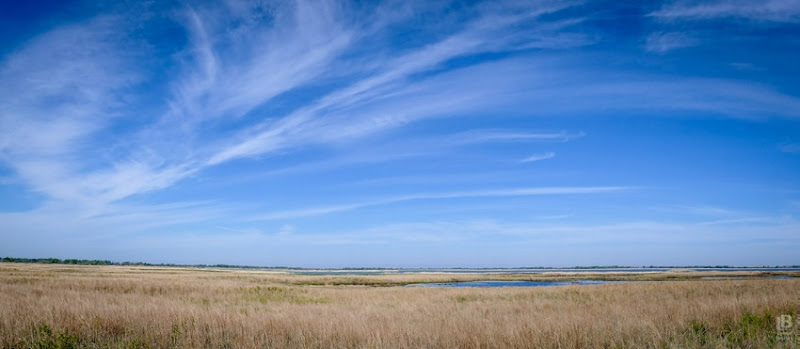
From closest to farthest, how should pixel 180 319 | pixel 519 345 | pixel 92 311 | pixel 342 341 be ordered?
pixel 519 345
pixel 342 341
pixel 180 319
pixel 92 311

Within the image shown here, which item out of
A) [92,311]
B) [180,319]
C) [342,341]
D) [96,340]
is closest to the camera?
[342,341]

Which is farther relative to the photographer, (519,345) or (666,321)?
(666,321)

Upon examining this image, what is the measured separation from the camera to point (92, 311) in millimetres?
10258

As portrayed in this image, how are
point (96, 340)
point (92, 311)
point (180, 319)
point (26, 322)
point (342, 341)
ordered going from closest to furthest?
1. point (342, 341)
2. point (96, 340)
3. point (26, 322)
4. point (180, 319)
5. point (92, 311)

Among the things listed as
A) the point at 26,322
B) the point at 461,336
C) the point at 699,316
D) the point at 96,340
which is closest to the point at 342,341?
the point at 461,336

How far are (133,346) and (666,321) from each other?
35.8 ft

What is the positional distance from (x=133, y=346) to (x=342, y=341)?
371 centimetres

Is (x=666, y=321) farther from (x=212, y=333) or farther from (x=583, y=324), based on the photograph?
(x=212, y=333)

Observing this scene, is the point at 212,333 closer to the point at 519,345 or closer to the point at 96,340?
the point at 96,340

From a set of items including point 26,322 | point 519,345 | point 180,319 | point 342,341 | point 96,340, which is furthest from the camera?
point 180,319

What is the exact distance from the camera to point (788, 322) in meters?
8.87

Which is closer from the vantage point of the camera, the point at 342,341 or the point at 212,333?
the point at 342,341

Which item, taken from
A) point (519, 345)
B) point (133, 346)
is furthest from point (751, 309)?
point (133, 346)

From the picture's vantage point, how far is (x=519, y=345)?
6.90 metres
